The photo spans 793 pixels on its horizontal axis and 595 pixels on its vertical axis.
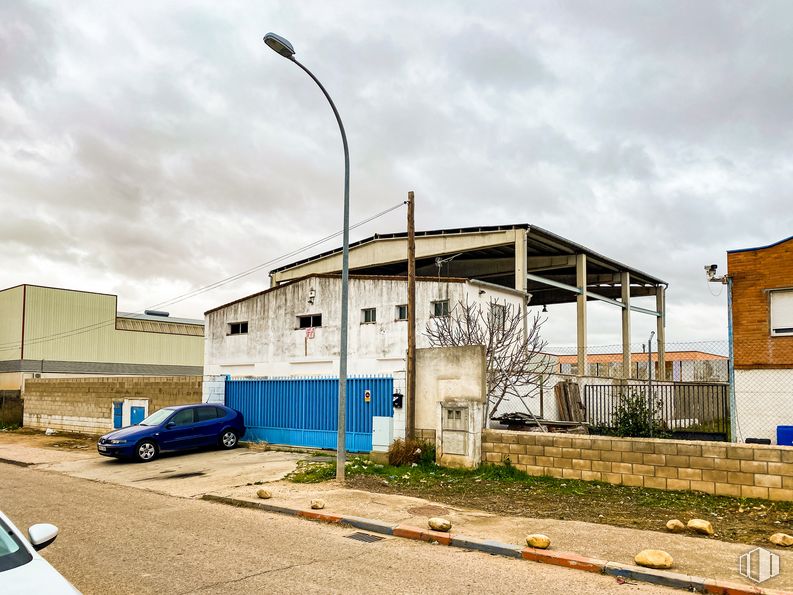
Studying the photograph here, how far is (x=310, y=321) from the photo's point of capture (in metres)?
29.3

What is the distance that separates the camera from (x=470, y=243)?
29219mm

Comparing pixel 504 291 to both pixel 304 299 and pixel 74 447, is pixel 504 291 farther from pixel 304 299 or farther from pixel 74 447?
pixel 74 447

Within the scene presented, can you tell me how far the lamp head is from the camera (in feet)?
39.8

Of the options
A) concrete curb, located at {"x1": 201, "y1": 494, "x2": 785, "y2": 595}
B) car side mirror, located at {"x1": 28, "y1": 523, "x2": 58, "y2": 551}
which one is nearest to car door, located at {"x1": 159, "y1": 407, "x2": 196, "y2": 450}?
concrete curb, located at {"x1": 201, "y1": 494, "x2": 785, "y2": 595}

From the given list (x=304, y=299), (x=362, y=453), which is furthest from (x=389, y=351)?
(x=362, y=453)

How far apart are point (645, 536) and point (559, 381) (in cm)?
1576

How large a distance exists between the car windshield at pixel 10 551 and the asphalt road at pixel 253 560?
2158mm

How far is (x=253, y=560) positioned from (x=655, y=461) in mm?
7180

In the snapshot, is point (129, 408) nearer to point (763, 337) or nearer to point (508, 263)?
point (508, 263)

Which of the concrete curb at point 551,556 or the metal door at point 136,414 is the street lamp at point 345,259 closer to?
the concrete curb at point 551,556

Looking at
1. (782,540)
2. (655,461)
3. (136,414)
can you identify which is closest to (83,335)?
(136,414)

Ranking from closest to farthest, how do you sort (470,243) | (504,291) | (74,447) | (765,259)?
(765,259) → (74,447) → (504,291) → (470,243)


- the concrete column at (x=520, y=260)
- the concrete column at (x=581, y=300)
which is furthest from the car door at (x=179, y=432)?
the concrete column at (x=581, y=300)

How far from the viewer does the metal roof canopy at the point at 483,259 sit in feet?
95.7
